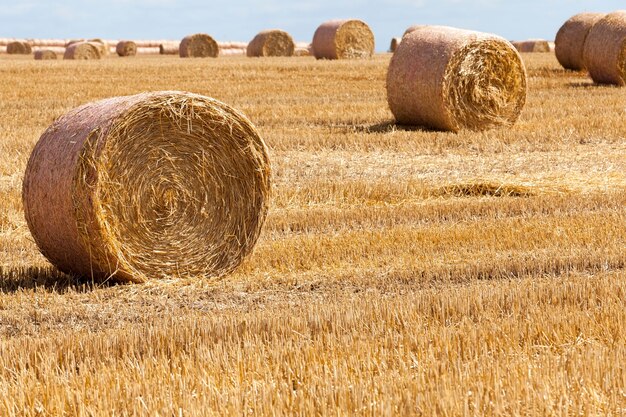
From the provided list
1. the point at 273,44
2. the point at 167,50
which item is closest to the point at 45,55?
the point at 273,44

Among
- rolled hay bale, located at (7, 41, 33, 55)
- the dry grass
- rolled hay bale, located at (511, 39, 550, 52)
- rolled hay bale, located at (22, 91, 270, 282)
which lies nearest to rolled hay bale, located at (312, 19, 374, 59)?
rolled hay bale, located at (511, 39, 550, 52)

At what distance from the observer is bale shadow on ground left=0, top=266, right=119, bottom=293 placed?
672 centimetres

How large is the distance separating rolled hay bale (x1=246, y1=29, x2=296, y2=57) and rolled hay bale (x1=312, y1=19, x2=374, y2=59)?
2.95 m

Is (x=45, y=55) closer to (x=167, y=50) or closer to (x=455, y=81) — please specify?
(x=167, y=50)

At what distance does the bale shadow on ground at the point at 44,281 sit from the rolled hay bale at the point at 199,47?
26181mm

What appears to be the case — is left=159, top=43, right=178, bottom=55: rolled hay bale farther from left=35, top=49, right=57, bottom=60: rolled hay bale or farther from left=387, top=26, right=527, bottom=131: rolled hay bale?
left=387, top=26, right=527, bottom=131: rolled hay bale

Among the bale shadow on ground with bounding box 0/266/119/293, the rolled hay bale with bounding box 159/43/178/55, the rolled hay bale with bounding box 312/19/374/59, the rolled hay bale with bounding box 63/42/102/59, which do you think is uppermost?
the rolled hay bale with bounding box 312/19/374/59

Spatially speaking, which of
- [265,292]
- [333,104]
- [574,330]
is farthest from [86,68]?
[574,330]

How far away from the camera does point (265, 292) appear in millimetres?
6578

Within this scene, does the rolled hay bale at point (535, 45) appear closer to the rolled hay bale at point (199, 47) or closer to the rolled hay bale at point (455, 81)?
the rolled hay bale at point (199, 47)

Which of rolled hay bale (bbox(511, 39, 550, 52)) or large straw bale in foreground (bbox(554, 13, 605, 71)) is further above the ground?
large straw bale in foreground (bbox(554, 13, 605, 71))

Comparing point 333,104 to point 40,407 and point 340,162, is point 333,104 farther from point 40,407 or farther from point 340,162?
point 40,407

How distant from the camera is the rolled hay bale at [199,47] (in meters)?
33.0

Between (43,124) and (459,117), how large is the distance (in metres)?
5.73
